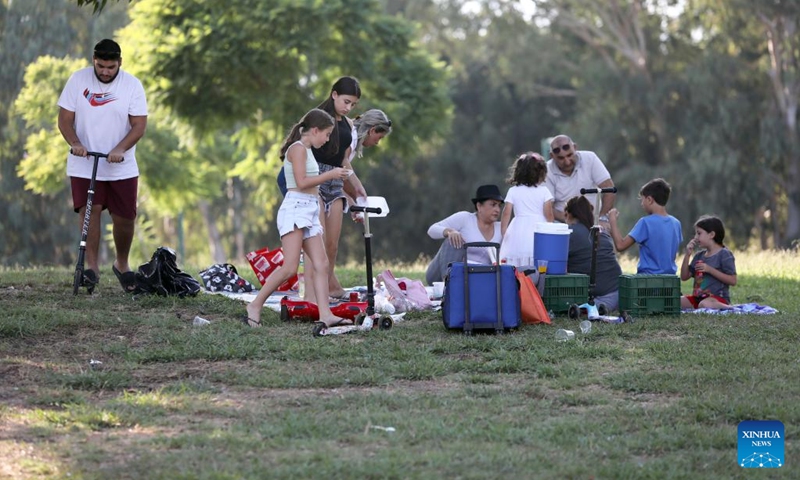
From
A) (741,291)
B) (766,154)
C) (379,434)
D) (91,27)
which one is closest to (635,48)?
(766,154)

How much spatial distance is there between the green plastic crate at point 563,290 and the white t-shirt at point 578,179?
1548mm

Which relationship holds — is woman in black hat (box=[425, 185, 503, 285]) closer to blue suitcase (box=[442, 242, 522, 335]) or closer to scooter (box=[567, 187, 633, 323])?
scooter (box=[567, 187, 633, 323])

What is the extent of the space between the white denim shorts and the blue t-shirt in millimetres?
2730

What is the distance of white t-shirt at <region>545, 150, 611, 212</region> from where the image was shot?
1067 cm

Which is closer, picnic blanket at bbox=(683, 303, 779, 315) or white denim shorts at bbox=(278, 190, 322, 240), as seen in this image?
white denim shorts at bbox=(278, 190, 322, 240)

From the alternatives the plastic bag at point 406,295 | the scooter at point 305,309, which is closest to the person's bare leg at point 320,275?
the scooter at point 305,309

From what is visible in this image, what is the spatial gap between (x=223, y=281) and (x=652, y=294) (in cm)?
391

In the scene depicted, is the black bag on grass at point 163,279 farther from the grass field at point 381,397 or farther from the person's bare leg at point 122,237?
the grass field at point 381,397

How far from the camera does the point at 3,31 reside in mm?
39344

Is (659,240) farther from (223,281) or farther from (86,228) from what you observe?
(86,228)

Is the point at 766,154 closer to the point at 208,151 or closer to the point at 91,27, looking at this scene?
the point at 208,151

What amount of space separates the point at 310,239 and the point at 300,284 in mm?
1711

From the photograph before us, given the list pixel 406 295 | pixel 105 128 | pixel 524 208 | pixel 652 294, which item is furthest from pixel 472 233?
pixel 105 128

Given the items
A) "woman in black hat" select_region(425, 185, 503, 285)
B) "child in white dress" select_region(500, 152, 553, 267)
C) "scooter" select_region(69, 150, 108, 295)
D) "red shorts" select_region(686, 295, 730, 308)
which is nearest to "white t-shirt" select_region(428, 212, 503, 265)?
"woman in black hat" select_region(425, 185, 503, 285)
